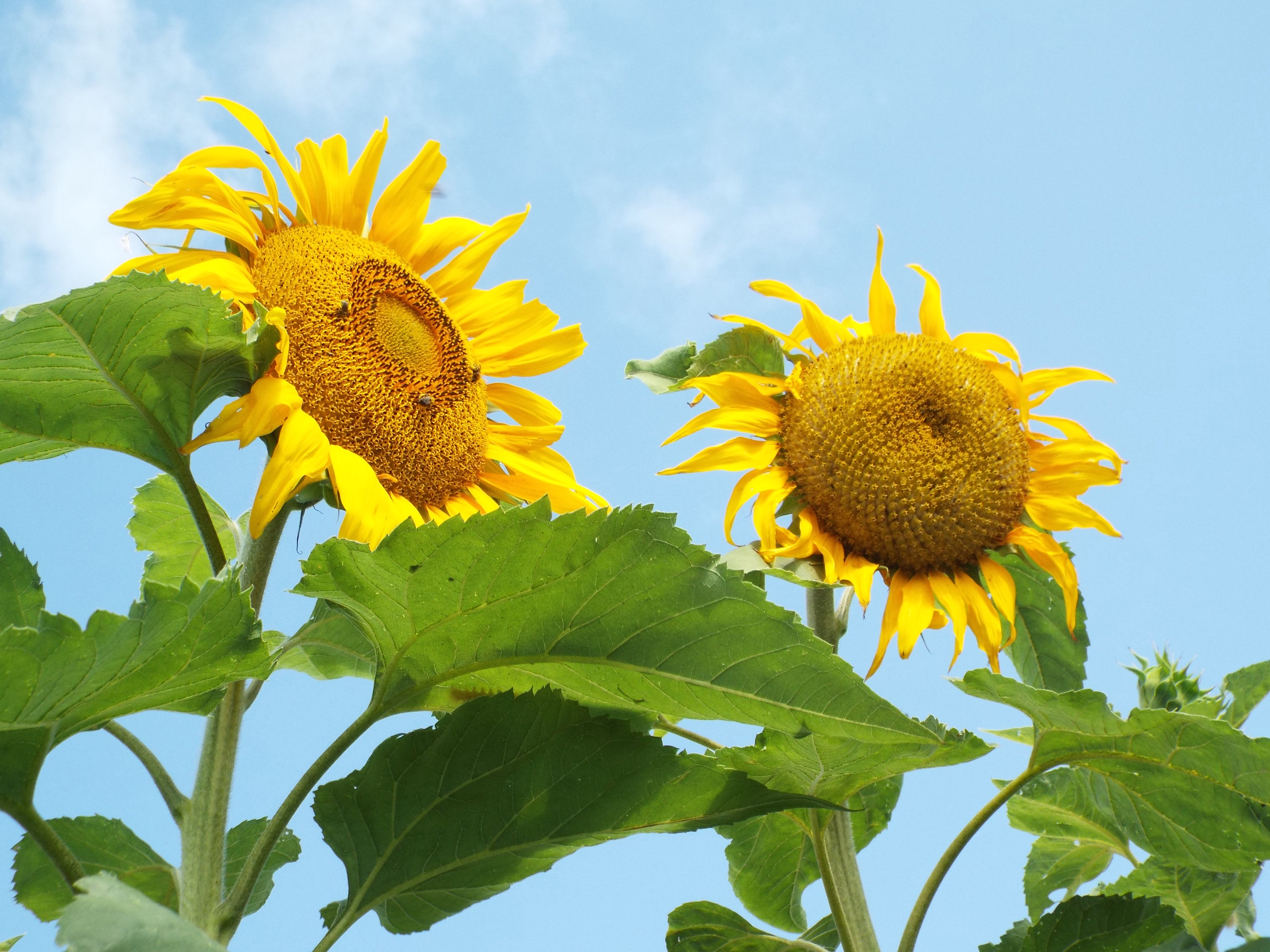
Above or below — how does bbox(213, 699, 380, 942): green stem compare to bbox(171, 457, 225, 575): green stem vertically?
below

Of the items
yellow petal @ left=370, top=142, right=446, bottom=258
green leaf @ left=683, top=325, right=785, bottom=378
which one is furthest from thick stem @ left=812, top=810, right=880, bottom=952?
yellow petal @ left=370, top=142, right=446, bottom=258

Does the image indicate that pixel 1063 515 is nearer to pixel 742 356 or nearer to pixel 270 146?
pixel 742 356

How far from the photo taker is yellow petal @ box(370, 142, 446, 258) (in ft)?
6.32

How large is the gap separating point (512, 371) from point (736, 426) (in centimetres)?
40

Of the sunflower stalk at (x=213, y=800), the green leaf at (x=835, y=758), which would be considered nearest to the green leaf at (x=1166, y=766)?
the green leaf at (x=835, y=758)

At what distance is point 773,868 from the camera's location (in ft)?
6.65

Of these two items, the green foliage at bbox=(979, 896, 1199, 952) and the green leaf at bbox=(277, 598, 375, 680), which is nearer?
the green leaf at bbox=(277, 598, 375, 680)

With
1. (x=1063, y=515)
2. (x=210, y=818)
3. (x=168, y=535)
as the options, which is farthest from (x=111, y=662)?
(x=1063, y=515)

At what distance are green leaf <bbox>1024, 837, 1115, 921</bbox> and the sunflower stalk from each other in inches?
58.9

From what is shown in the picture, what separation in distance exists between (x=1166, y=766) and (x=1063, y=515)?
63 cm

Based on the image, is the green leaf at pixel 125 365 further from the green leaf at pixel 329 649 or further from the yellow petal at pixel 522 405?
the yellow petal at pixel 522 405

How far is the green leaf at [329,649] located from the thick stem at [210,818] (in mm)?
102

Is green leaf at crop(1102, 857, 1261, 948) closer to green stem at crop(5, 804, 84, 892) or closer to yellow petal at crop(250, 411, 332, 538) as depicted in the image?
yellow petal at crop(250, 411, 332, 538)

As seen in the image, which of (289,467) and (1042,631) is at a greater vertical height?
(289,467)
